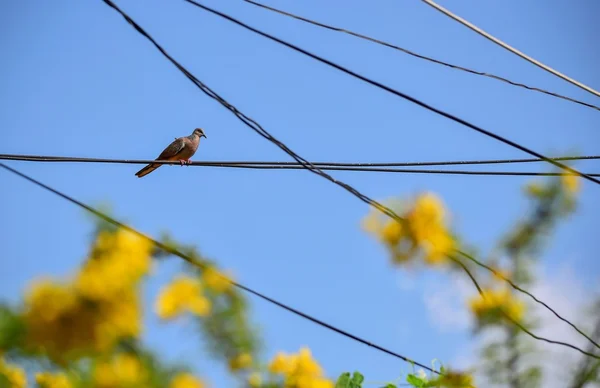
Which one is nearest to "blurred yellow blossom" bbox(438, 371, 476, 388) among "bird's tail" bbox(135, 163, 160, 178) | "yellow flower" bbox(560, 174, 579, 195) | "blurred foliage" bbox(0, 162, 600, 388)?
"blurred foliage" bbox(0, 162, 600, 388)

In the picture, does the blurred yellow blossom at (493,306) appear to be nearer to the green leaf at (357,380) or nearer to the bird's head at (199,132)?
the green leaf at (357,380)

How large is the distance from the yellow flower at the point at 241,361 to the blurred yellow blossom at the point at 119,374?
42.2 inches

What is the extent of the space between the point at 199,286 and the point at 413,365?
159 centimetres

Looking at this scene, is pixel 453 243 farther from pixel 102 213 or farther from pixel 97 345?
pixel 97 345

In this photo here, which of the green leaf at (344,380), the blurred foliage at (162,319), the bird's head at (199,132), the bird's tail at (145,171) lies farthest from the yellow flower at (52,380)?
the bird's head at (199,132)

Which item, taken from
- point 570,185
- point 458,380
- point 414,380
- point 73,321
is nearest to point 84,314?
point 73,321

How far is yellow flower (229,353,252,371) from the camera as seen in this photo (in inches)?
89.7

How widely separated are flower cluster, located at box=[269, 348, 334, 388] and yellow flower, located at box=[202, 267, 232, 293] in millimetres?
537

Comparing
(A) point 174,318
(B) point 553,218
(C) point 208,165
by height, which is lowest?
(A) point 174,318

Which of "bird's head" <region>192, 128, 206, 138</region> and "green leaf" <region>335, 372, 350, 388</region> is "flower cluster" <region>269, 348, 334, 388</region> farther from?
"bird's head" <region>192, 128, 206, 138</region>

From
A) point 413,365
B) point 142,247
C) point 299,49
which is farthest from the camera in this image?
point 413,365

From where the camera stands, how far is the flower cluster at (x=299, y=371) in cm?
298

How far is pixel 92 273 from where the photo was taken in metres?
1.33

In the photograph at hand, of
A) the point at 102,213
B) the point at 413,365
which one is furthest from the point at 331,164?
the point at 102,213
